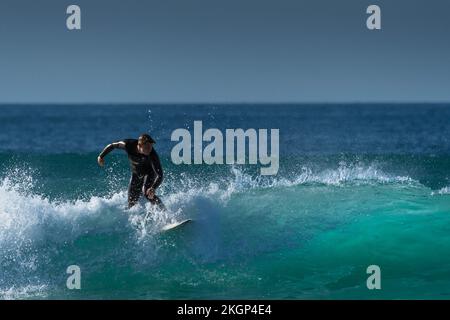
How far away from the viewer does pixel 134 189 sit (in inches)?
510

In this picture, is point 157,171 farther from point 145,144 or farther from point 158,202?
point 158,202

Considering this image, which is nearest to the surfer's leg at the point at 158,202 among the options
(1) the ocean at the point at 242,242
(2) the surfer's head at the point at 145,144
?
(1) the ocean at the point at 242,242

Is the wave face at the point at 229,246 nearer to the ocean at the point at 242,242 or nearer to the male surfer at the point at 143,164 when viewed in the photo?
the ocean at the point at 242,242

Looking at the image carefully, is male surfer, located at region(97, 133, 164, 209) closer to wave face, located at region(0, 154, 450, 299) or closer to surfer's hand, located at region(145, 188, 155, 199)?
surfer's hand, located at region(145, 188, 155, 199)

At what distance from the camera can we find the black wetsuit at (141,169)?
40.2 ft

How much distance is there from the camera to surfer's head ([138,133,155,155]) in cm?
1218

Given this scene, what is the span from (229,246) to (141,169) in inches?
86.3

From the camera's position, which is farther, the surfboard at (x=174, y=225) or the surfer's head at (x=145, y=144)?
the surfboard at (x=174, y=225)

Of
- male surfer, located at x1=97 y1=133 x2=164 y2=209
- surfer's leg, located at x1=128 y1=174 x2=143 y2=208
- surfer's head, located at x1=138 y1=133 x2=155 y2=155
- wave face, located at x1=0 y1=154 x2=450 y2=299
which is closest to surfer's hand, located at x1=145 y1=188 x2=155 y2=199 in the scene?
male surfer, located at x1=97 y1=133 x2=164 y2=209

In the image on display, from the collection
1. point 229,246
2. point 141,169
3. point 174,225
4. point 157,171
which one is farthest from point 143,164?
point 229,246

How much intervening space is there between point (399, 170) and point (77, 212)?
47.1 feet

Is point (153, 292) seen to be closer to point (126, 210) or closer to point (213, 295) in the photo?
point (213, 295)

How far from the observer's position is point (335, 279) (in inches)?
491
